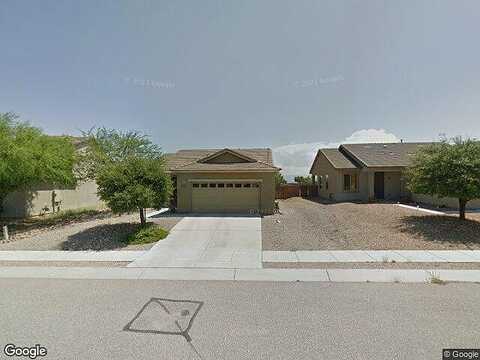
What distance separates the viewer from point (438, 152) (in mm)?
11578

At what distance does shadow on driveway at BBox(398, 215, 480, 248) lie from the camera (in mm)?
9621

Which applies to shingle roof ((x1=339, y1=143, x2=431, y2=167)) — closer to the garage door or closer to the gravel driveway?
the gravel driveway

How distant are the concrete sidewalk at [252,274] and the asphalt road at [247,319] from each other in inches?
15.7

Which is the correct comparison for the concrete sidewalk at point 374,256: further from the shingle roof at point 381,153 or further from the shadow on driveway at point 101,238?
the shingle roof at point 381,153

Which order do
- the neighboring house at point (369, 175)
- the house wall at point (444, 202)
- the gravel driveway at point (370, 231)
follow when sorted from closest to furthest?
1. the gravel driveway at point (370, 231)
2. the house wall at point (444, 202)
3. the neighboring house at point (369, 175)

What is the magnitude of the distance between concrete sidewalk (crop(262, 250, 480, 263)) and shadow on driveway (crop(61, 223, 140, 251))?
586 centimetres

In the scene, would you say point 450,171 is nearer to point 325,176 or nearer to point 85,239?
point 325,176

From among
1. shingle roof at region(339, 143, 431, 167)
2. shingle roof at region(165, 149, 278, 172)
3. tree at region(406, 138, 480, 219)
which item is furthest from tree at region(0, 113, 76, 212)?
shingle roof at region(339, 143, 431, 167)

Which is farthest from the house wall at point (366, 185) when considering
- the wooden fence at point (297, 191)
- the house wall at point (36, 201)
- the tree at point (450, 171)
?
the house wall at point (36, 201)

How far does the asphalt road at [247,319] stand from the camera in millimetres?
3553

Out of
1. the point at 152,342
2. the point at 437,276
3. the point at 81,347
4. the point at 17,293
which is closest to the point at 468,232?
the point at 437,276

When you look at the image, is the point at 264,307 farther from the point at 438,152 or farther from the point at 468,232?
the point at 438,152

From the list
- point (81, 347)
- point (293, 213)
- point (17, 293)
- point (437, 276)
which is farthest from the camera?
point (293, 213)

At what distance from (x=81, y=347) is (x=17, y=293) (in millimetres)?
3122
